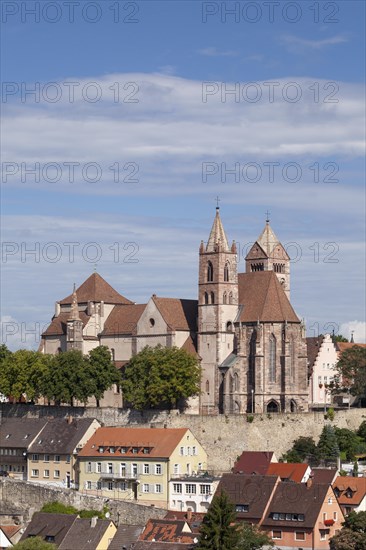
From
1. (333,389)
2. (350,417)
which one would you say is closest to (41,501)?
(350,417)

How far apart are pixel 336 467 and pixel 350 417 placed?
11641 mm

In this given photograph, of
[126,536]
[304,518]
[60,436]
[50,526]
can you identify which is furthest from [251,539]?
[60,436]

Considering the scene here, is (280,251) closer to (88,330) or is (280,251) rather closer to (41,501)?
(88,330)

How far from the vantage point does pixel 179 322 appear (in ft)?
482

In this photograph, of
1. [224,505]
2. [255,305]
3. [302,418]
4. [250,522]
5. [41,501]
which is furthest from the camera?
[255,305]

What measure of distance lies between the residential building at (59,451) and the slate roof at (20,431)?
2.47 feet

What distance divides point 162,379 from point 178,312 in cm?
1050

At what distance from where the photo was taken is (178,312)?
148 meters

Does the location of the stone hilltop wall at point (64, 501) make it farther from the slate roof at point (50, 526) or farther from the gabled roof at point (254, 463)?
the gabled roof at point (254, 463)

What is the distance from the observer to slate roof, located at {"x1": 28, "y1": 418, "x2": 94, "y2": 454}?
127812mm

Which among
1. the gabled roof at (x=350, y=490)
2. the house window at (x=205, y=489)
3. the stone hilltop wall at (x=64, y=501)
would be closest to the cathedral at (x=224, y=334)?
the house window at (x=205, y=489)

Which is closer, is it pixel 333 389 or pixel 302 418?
pixel 302 418

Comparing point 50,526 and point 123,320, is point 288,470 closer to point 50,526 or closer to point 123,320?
point 50,526

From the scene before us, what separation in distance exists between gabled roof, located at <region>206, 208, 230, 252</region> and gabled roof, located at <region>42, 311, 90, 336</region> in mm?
14240
